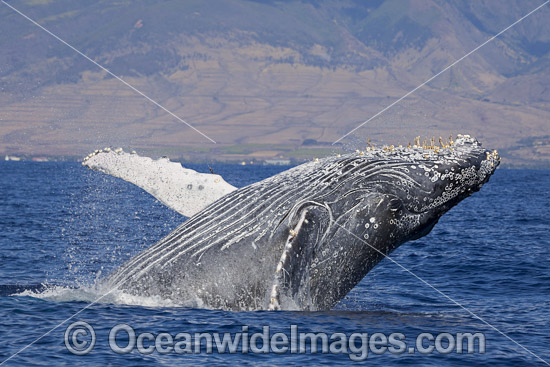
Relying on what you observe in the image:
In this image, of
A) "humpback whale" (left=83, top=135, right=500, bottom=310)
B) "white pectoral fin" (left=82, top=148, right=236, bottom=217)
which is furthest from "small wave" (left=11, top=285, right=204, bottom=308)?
"white pectoral fin" (left=82, top=148, right=236, bottom=217)

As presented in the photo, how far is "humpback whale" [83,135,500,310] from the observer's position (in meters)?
9.44

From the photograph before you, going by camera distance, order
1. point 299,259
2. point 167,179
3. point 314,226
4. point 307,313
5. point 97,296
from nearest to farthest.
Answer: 1. point 299,259
2. point 314,226
3. point 307,313
4. point 97,296
5. point 167,179

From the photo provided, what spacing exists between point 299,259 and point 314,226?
49 cm

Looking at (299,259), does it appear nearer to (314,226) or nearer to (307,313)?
(314,226)

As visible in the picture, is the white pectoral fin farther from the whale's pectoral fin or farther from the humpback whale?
the whale's pectoral fin

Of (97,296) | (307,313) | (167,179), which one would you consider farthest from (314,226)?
(97,296)

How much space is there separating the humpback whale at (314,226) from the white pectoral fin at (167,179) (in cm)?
131

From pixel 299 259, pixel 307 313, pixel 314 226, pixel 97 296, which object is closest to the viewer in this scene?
pixel 299 259

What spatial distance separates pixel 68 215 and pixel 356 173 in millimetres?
26468

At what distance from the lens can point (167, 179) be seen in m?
12.2

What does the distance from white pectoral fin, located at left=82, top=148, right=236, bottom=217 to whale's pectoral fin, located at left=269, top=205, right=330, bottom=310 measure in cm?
240

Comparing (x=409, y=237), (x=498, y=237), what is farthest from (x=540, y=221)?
(x=409, y=237)

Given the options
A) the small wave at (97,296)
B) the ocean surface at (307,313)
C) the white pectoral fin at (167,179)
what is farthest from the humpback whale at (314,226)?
the white pectoral fin at (167,179)

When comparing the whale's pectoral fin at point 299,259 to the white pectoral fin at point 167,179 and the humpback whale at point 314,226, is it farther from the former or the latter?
the white pectoral fin at point 167,179
